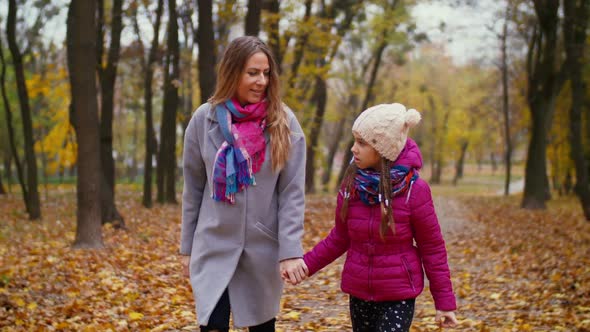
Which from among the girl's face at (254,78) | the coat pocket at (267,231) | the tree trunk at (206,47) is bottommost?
the coat pocket at (267,231)

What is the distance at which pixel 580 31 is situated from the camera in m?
13.1

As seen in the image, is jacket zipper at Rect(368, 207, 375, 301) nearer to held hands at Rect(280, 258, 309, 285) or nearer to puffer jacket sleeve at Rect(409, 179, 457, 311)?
puffer jacket sleeve at Rect(409, 179, 457, 311)

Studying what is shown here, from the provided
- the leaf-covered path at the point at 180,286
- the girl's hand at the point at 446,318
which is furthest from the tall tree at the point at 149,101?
the girl's hand at the point at 446,318

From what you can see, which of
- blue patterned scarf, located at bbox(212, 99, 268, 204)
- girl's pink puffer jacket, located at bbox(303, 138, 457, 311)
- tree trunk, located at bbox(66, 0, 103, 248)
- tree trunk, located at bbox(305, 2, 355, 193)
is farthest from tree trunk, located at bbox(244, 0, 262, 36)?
girl's pink puffer jacket, located at bbox(303, 138, 457, 311)

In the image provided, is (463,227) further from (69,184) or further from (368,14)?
(69,184)

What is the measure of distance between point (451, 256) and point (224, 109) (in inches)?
369

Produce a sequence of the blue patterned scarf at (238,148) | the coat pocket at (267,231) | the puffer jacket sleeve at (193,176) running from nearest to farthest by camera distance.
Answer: the blue patterned scarf at (238,148) → the coat pocket at (267,231) → the puffer jacket sleeve at (193,176)

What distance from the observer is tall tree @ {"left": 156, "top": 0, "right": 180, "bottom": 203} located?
19125 mm

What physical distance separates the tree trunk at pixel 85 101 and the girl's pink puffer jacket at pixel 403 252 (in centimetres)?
774

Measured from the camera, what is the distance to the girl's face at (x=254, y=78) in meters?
3.36

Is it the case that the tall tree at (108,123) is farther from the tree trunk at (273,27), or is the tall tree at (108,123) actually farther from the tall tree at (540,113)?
the tall tree at (540,113)

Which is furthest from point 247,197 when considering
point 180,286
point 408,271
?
point 180,286

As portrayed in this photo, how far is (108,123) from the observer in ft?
46.7

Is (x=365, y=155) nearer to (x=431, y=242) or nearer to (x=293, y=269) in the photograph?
(x=431, y=242)
